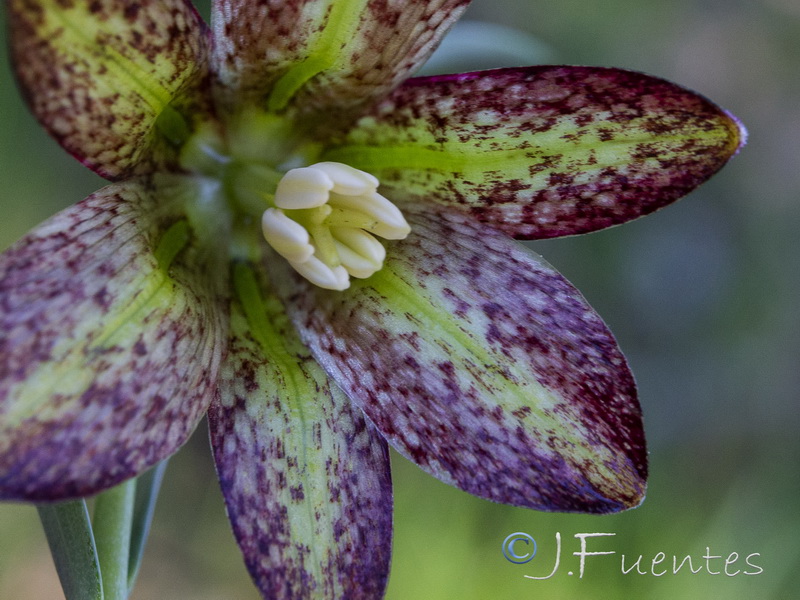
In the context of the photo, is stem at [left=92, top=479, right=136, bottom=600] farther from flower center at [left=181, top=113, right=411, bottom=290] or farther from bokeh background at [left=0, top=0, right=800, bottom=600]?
bokeh background at [left=0, top=0, right=800, bottom=600]

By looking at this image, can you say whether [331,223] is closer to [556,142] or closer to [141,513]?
[556,142]

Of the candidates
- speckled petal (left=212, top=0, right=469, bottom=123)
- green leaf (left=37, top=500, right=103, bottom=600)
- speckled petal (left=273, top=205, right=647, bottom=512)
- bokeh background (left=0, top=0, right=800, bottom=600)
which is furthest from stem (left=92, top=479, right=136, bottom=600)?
bokeh background (left=0, top=0, right=800, bottom=600)

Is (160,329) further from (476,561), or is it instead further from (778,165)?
(778,165)

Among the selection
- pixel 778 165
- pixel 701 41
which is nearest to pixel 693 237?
pixel 778 165

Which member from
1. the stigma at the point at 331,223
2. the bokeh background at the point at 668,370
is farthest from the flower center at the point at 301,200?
the bokeh background at the point at 668,370

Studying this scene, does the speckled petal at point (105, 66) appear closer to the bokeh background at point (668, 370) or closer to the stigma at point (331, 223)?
the stigma at point (331, 223)

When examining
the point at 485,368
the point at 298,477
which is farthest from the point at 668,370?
the point at 298,477
